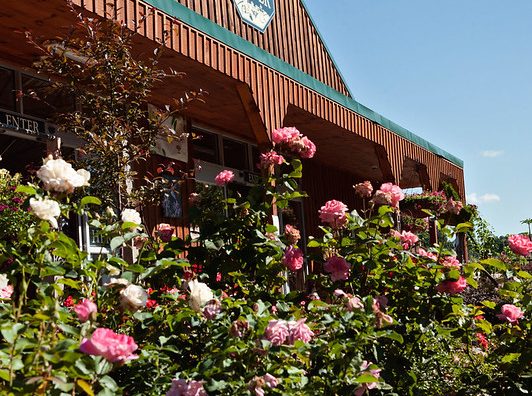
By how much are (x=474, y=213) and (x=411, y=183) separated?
5.84 meters

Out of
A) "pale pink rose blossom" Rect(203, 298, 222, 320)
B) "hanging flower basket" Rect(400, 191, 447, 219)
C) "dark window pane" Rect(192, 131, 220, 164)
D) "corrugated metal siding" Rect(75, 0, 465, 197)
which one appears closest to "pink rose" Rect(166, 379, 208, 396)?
"pale pink rose blossom" Rect(203, 298, 222, 320)

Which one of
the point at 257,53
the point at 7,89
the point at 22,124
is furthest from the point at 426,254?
the point at 7,89

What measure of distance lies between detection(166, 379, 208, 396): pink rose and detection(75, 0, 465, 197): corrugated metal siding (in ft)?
11.6

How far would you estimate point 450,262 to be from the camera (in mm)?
3367

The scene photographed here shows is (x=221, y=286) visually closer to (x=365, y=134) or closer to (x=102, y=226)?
(x=102, y=226)

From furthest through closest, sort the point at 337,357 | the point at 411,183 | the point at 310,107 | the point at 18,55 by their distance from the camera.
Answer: the point at 411,183
the point at 310,107
the point at 18,55
the point at 337,357

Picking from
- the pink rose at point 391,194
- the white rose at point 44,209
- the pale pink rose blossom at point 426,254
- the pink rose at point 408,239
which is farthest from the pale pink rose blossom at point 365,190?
the white rose at point 44,209

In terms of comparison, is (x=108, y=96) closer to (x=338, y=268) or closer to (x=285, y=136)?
(x=285, y=136)

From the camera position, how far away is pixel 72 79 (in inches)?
183

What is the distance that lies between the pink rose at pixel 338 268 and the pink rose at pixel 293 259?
0.15m

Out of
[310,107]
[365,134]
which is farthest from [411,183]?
[310,107]

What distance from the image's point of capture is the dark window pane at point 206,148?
10.0 m

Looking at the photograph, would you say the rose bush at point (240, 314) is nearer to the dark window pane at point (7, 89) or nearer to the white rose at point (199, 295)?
the white rose at point (199, 295)

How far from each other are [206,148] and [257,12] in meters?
2.58
